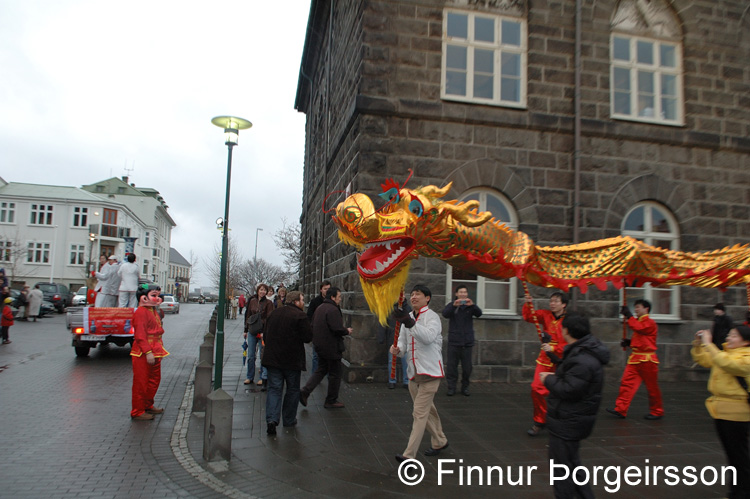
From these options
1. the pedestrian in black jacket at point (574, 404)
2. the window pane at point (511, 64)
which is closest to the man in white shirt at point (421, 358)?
the pedestrian in black jacket at point (574, 404)

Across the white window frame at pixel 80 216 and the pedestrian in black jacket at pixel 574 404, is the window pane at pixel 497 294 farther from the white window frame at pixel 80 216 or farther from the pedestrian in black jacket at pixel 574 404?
→ the white window frame at pixel 80 216

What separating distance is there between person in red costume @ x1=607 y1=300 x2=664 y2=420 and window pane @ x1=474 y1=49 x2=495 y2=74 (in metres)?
5.68

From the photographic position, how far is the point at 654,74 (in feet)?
36.7

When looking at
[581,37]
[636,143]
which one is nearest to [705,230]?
[636,143]

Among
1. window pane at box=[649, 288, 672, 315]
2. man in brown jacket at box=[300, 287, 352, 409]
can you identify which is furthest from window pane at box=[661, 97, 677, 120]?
man in brown jacket at box=[300, 287, 352, 409]

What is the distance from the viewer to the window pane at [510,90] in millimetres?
10578

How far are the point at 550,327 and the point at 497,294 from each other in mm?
3683

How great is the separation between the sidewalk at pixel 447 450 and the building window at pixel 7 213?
5207 cm

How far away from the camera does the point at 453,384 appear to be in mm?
8883

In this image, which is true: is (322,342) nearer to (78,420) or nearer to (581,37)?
(78,420)

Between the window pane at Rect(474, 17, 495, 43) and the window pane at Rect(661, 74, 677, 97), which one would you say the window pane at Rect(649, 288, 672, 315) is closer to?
the window pane at Rect(661, 74, 677, 97)

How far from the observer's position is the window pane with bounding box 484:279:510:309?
10.2m

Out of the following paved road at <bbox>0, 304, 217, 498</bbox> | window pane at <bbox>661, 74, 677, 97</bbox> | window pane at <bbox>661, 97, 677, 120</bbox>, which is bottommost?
paved road at <bbox>0, 304, 217, 498</bbox>

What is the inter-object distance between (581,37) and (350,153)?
5.47 m
